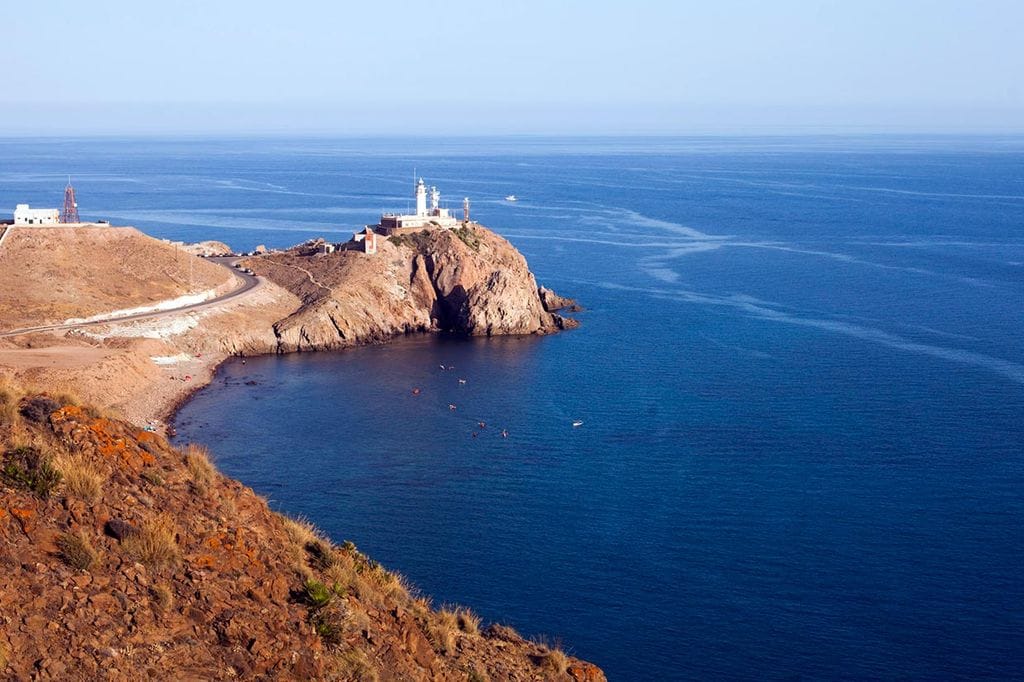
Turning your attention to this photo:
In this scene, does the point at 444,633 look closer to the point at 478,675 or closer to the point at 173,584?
the point at 478,675

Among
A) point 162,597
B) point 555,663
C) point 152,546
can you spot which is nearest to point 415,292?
point 555,663

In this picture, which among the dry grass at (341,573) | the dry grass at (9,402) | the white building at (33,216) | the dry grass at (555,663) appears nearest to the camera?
the dry grass at (341,573)

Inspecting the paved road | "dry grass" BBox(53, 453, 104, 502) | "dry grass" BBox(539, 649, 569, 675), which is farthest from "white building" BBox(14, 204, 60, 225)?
"dry grass" BBox(539, 649, 569, 675)

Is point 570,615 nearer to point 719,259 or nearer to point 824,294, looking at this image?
point 824,294

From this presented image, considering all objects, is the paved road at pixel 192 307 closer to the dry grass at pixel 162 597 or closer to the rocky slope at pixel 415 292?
the rocky slope at pixel 415 292

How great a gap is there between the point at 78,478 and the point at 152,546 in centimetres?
150

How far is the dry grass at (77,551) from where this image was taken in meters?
13.8

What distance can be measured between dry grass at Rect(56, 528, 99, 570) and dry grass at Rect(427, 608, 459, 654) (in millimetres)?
4908

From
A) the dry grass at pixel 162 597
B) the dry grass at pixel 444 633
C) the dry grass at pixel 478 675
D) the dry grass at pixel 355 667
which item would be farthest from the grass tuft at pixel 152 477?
the dry grass at pixel 478 675

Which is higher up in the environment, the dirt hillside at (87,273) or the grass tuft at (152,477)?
the grass tuft at (152,477)

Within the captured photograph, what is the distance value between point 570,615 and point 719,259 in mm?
86761

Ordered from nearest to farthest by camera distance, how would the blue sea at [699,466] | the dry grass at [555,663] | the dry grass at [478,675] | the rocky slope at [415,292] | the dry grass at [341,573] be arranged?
the dry grass at [478,675], the dry grass at [341,573], the dry grass at [555,663], the blue sea at [699,466], the rocky slope at [415,292]

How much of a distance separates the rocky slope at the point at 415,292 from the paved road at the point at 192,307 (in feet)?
7.55

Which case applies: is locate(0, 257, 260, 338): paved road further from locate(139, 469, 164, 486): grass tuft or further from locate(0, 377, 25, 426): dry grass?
locate(139, 469, 164, 486): grass tuft
